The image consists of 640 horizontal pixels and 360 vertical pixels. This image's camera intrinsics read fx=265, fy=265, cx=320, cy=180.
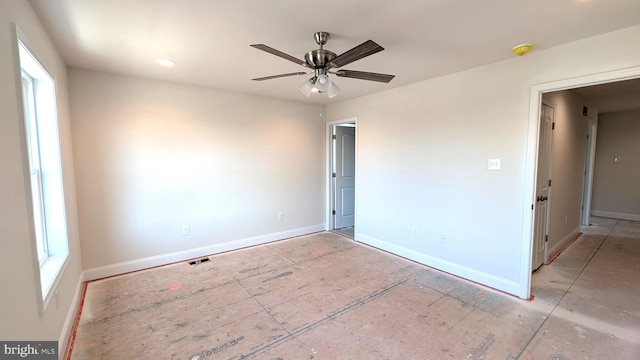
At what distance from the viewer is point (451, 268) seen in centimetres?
325

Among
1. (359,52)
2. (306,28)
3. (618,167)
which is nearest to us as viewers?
(359,52)

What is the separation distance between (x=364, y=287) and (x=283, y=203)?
2.20m

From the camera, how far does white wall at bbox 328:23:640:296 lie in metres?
2.52

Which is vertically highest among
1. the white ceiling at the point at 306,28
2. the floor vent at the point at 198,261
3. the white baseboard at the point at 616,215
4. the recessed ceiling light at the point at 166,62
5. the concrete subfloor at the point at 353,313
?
the recessed ceiling light at the point at 166,62

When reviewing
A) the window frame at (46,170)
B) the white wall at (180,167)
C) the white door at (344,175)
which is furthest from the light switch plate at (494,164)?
the window frame at (46,170)

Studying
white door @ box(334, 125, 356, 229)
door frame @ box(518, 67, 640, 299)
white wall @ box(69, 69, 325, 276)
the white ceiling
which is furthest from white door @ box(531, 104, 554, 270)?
white wall @ box(69, 69, 325, 276)

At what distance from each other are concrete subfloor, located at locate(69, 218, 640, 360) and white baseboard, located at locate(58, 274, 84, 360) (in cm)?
7

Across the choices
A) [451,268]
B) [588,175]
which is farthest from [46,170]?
[588,175]

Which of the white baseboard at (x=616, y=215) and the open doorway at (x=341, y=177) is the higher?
the open doorway at (x=341, y=177)

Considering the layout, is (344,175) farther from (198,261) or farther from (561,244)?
(561,244)

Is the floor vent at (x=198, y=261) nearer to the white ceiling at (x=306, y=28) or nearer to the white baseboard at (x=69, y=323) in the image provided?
the white baseboard at (x=69, y=323)

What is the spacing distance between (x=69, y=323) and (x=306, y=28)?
3.01m

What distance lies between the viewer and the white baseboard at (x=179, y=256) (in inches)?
123

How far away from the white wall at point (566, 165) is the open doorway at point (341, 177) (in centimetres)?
295
